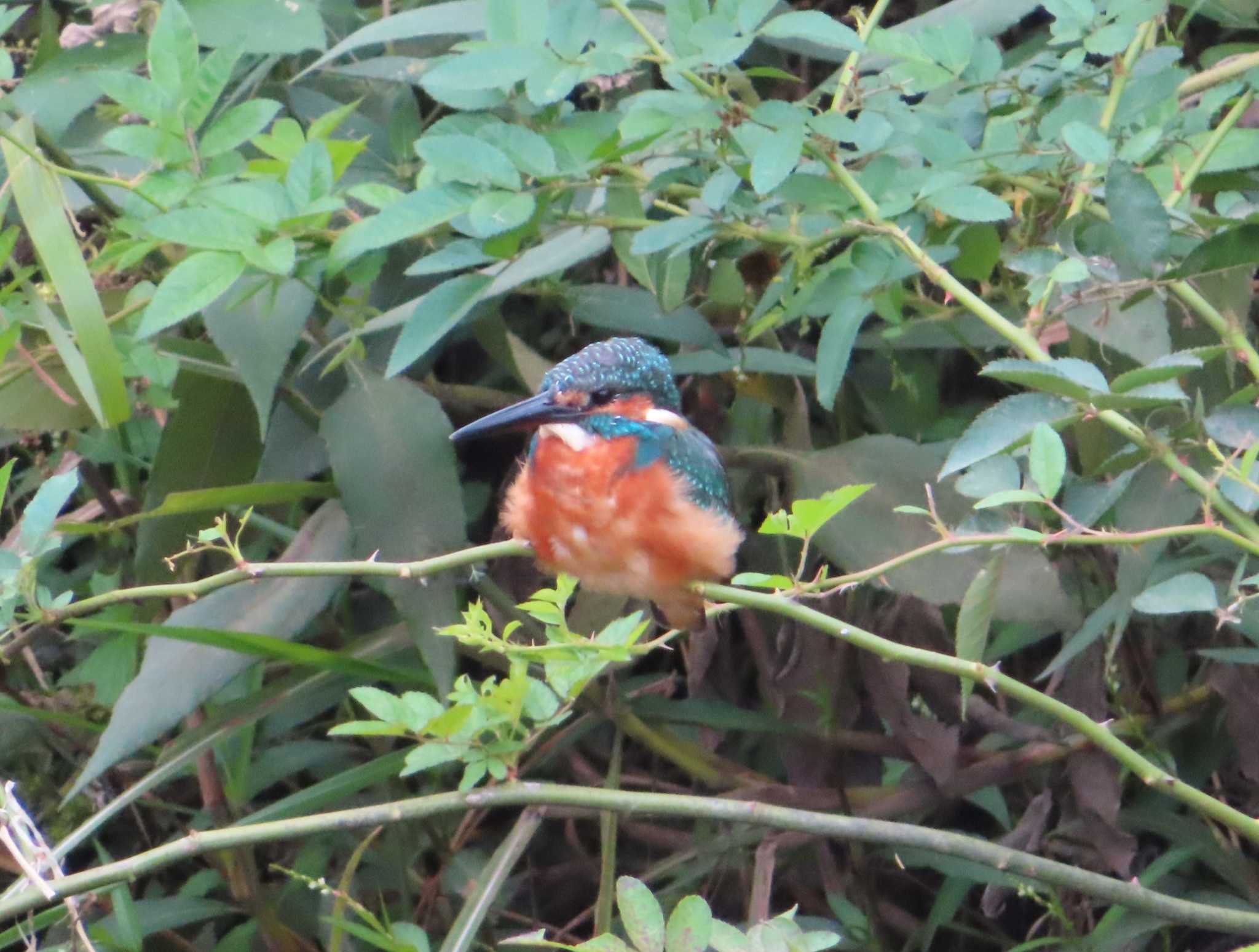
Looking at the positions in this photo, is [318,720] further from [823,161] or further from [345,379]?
[823,161]

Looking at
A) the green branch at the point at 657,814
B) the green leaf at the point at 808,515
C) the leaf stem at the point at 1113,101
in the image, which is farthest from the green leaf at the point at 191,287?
the leaf stem at the point at 1113,101

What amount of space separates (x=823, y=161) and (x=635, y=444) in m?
0.31

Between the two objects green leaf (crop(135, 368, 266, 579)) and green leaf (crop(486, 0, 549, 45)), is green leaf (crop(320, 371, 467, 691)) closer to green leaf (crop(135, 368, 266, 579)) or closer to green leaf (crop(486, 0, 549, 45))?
green leaf (crop(135, 368, 266, 579))

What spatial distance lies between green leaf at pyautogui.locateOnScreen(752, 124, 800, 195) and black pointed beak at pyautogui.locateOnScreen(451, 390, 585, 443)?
30 centimetres

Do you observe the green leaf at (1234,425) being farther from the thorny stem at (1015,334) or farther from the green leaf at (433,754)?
the green leaf at (433,754)

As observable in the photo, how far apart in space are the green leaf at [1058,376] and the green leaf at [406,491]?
26.7 inches

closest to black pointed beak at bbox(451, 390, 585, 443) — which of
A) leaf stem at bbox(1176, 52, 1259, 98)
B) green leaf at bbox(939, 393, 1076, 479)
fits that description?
green leaf at bbox(939, 393, 1076, 479)

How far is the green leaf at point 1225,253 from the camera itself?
1120 mm

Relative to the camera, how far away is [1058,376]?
953 mm

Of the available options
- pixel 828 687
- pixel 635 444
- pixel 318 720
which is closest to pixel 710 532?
pixel 635 444

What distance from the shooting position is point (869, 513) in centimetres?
152

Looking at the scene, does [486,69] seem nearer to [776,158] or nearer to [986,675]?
[776,158]

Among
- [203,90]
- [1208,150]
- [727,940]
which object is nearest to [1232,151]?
[1208,150]

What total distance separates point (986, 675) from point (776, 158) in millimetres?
444
